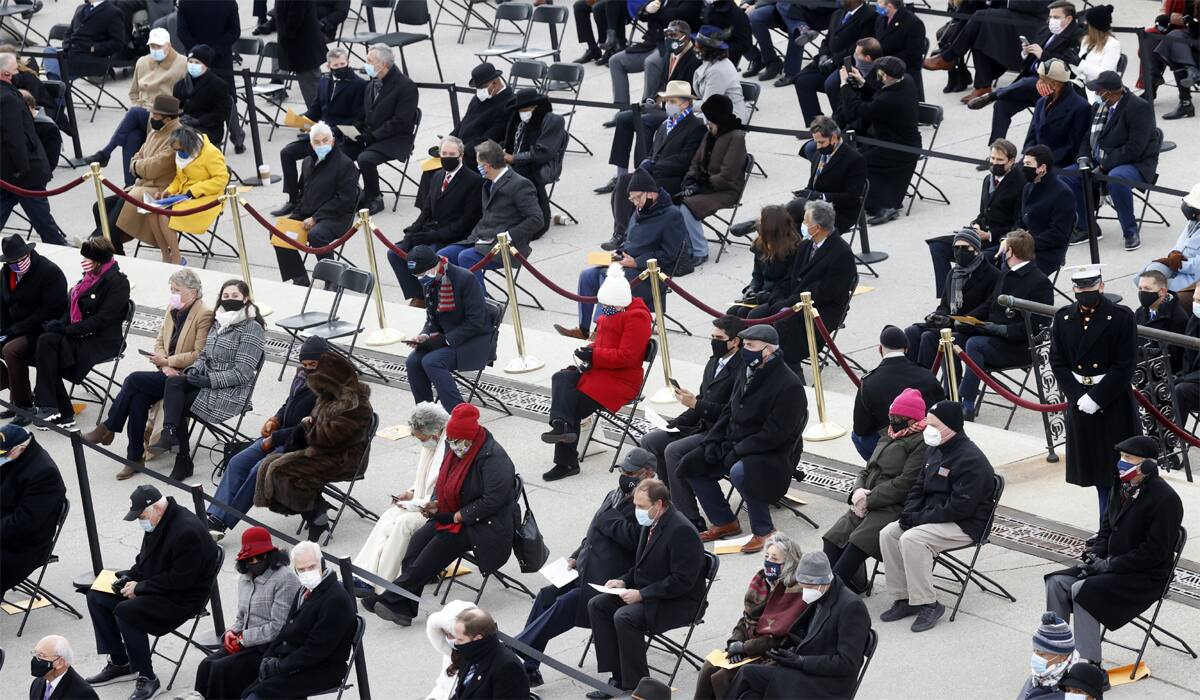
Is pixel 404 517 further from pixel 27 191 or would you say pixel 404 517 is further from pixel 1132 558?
pixel 27 191

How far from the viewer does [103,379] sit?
1492 cm

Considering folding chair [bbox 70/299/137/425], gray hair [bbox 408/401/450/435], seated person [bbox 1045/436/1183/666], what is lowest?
folding chair [bbox 70/299/137/425]

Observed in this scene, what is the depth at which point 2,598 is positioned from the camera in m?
11.5

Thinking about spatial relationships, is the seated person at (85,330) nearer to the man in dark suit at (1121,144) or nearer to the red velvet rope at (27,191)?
the red velvet rope at (27,191)

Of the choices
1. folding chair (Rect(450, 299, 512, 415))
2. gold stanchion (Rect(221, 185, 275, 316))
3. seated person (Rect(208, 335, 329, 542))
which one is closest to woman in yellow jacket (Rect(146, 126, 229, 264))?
gold stanchion (Rect(221, 185, 275, 316))

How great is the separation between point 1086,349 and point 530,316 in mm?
5789

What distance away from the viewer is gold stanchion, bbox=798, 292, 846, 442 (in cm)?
1205

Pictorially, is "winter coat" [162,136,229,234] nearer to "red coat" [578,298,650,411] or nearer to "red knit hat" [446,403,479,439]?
"red coat" [578,298,650,411]

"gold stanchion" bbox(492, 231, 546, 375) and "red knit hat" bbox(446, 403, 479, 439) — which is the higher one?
"red knit hat" bbox(446, 403, 479, 439)

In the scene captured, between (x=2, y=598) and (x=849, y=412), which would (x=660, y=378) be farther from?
(x=2, y=598)

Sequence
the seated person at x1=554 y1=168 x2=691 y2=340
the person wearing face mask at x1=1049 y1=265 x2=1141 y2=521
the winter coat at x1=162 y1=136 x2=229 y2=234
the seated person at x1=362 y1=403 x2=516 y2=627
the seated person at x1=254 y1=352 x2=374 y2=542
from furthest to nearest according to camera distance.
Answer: the winter coat at x1=162 y1=136 x2=229 y2=234 < the seated person at x1=554 y1=168 x2=691 y2=340 < the seated person at x1=254 y1=352 x2=374 y2=542 < the seated person at x1=362 y1=403 x2=516 y2=627 < the person wearing face mask at x1=1049 y1=265 x2=1141 y2=521

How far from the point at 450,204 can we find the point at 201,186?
8.29 ft

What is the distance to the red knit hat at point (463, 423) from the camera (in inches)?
419

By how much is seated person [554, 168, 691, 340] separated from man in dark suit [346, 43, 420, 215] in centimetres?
339
